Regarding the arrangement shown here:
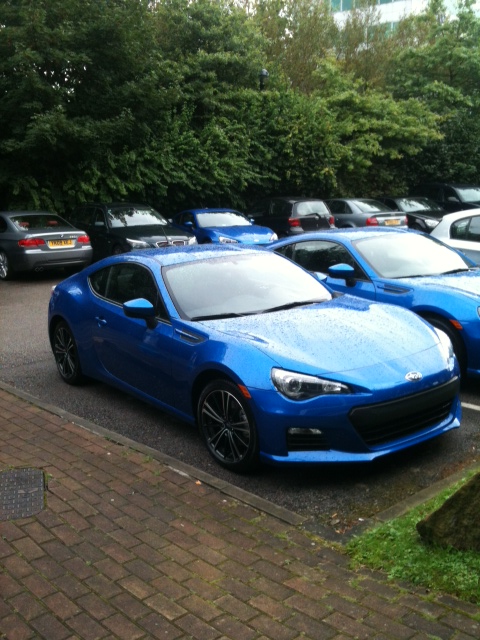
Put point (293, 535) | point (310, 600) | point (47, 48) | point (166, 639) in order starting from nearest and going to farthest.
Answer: point (166, 639) < point (310, 600) < point (293, 535) < point (47, 48)

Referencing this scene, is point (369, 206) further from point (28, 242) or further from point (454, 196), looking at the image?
point (28, 242)

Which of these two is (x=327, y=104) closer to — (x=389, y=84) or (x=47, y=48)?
(x=389, y=84)

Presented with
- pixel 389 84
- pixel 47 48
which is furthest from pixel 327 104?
pixel 47 48

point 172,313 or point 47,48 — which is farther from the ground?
point 47,48

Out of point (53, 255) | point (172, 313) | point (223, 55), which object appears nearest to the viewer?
point (172, 313)

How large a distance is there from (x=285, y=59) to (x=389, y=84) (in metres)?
4.81

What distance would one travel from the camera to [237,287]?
6148 mm

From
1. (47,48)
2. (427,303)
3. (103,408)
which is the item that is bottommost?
(103,408)

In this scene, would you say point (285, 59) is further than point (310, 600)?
Yes

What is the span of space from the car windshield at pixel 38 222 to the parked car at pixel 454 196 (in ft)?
43.6

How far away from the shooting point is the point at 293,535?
408 centimetres

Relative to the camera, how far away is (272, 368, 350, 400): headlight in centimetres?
473

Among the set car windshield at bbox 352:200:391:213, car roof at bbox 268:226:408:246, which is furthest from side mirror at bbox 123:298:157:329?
car windshield at bbox 352:200:391:213

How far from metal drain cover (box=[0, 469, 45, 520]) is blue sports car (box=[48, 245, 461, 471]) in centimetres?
122
